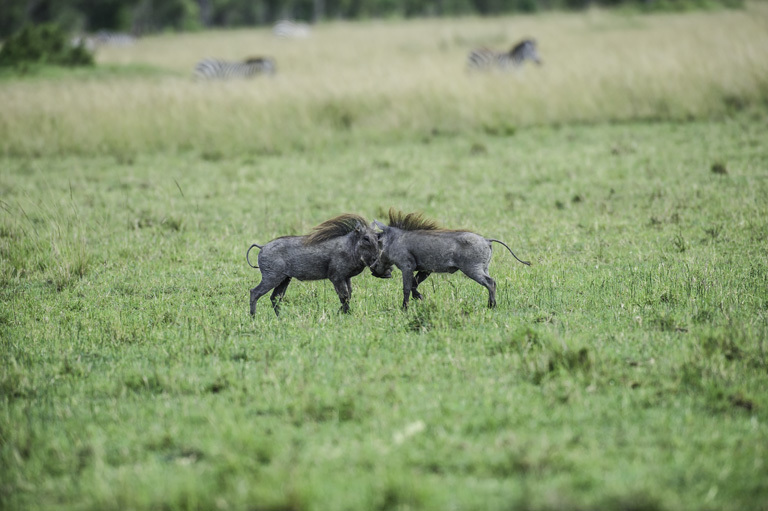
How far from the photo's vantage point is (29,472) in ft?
12.9

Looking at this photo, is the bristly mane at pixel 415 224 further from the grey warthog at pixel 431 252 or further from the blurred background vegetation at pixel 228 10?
the blurred background vegetation at pixel 228 10

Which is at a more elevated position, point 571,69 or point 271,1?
point 271,1

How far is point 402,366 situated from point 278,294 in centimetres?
182

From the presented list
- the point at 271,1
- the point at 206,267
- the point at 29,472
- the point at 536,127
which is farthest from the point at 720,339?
the point at 271,1

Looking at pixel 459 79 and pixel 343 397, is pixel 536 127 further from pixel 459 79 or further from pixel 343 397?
pixel 343 397

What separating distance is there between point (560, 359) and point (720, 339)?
1107 mm

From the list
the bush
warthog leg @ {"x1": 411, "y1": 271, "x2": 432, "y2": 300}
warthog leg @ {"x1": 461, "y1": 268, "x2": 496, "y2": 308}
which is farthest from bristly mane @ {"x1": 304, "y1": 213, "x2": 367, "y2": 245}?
the bush

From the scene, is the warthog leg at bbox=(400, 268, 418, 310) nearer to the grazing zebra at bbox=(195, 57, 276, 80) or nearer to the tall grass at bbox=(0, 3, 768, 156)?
the tall grass at bbox=(0, 3, 768, 156)

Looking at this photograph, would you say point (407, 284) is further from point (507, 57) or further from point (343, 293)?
point (507, 57)

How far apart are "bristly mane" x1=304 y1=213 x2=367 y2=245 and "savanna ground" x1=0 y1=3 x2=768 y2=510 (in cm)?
65

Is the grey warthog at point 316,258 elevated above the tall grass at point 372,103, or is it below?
below

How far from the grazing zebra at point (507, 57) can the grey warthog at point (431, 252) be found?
17116 mm

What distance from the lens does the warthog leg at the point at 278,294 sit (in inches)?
249

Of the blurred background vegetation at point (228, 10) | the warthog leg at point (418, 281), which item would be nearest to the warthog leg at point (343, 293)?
the warthog leg at point (418, 281)
